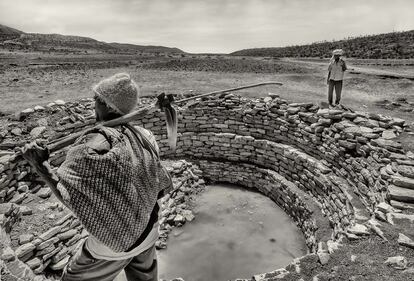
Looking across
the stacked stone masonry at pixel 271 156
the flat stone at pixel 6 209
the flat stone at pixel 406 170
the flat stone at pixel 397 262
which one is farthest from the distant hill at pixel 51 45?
the flat stone at pixel 397 262

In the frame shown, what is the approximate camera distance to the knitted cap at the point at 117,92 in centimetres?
239

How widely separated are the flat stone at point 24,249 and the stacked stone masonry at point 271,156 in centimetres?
1

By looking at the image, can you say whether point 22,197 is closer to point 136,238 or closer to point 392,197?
point 136,238

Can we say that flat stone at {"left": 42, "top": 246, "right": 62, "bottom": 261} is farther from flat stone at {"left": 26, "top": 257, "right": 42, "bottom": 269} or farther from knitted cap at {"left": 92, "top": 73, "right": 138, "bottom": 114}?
knitted cap at {"left": 92, "top": 73, "right": 138, "bottom": 114}

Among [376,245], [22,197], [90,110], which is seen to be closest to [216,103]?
[90,110]

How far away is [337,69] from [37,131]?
8.00 meters

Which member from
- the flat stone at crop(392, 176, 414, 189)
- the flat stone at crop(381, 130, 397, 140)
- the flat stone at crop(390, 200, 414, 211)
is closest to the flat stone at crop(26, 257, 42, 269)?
the flat stone at crop(390, 200, 414, 211)

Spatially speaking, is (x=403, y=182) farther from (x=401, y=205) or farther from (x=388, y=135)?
(x=388, y=135)

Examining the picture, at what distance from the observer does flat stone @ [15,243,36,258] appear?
17.3 feet

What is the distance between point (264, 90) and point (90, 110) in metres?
6.32

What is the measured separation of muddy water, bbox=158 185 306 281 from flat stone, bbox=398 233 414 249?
9.41 feet

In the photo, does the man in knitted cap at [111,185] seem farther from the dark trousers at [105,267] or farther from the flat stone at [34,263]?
the flat stone at [34,263]

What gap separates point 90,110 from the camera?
967cm

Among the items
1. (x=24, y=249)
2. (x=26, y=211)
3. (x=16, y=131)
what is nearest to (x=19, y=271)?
(x=24, y=249)
